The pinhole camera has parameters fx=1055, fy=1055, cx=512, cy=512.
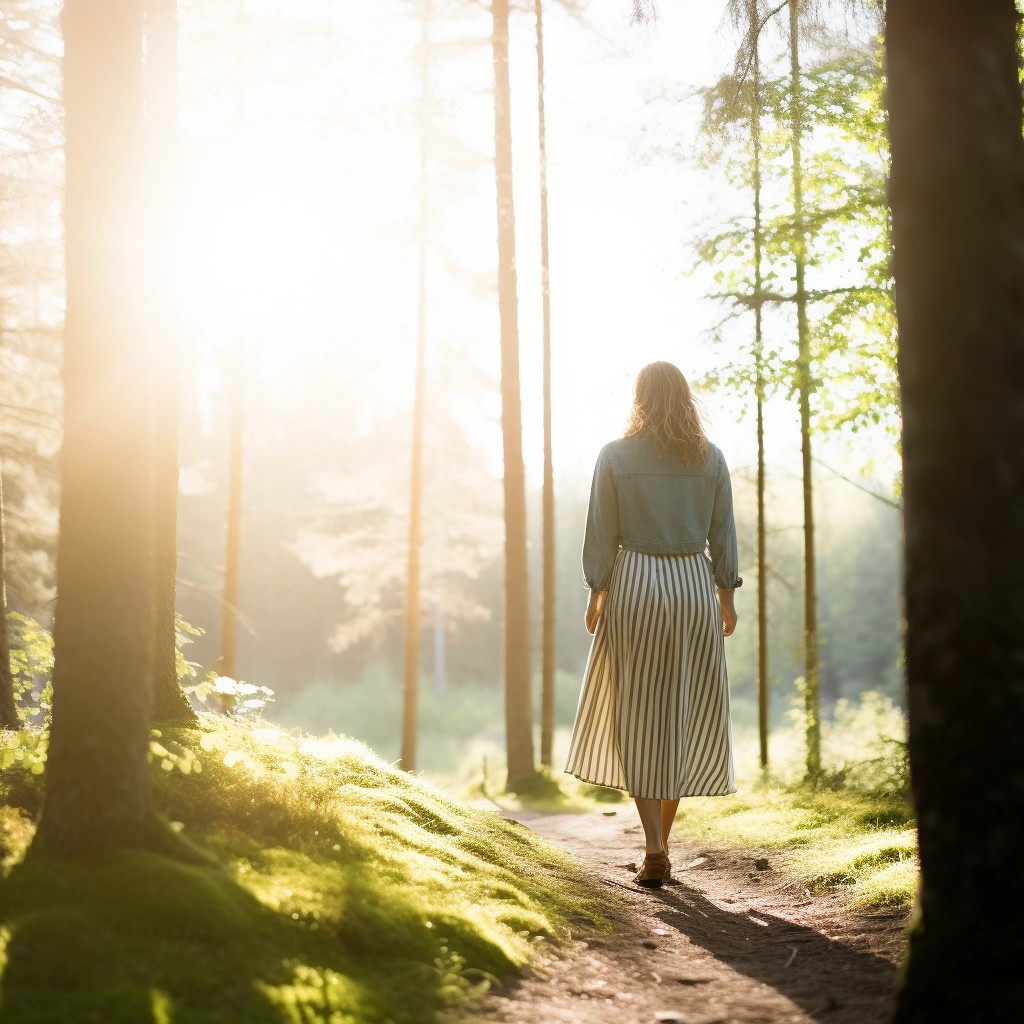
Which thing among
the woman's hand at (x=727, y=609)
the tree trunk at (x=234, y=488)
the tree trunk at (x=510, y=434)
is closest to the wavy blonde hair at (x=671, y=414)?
the woman's hand at (x=727, y=609)

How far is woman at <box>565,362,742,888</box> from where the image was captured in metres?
5.56

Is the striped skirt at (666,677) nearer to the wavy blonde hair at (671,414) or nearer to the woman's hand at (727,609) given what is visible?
the woman's hand at (727,609)

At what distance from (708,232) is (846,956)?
773 cm

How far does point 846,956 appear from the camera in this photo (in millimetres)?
4215

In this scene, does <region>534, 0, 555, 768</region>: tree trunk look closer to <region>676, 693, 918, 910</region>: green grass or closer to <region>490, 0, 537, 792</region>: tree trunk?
<region>490, 0, 537, 792</region>: tree trunk

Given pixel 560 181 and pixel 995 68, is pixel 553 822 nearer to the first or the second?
pixel 995 68

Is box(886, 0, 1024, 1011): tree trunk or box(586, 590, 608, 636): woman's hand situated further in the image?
box(586, 590, 608, 636): woman's hand

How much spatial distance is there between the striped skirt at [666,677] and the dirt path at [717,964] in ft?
1.94

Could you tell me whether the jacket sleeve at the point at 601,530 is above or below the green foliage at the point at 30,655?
above

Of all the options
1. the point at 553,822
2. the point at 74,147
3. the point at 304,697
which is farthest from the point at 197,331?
the point at 304,697

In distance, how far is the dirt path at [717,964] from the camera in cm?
345

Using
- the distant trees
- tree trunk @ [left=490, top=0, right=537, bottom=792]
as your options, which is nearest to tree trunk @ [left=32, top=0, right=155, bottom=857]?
the distant trees

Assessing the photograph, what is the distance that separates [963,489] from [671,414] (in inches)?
116

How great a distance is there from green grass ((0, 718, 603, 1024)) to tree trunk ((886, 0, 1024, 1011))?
5.11 feet
